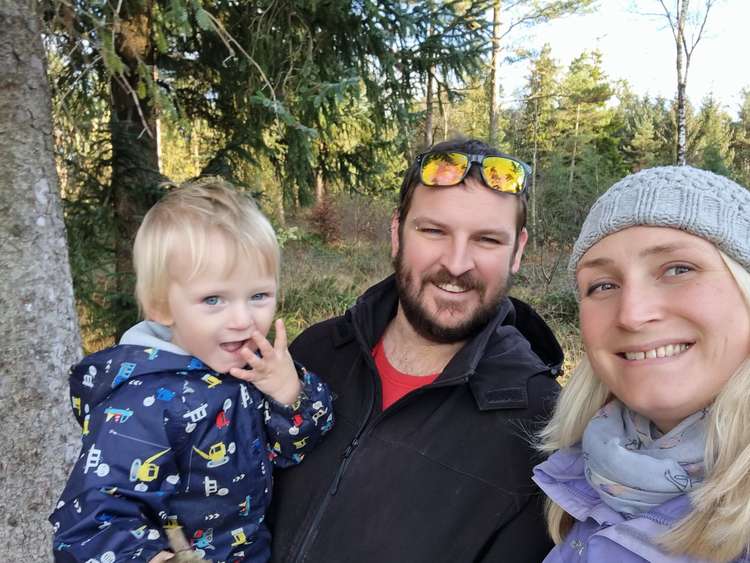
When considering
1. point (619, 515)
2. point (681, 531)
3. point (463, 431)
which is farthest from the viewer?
point (463, 431)

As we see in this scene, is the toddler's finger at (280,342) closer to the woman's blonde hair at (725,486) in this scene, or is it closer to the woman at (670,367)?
the woman at (670,367)

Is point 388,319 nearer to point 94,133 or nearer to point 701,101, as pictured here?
point 94,133

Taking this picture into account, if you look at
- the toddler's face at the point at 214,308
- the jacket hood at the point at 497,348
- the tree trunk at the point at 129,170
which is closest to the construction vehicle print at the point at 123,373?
the toddler's face at the point at 214,308

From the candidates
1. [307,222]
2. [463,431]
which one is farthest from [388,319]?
[307,222]

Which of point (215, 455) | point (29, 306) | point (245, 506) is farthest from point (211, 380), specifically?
point (29, 306)

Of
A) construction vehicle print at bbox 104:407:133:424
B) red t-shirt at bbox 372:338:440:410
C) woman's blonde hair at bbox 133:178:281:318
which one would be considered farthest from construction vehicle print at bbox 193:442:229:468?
red t-shirt at bbox 372:338:440:410

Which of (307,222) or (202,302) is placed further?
(307,222)

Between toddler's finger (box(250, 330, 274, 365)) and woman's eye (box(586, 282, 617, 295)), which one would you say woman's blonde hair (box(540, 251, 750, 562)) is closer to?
woman's eye (box(586, 282, 617, 295))

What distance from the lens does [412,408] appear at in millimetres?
1860

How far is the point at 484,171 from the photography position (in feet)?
7.16

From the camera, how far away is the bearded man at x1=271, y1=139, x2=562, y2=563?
5.46ft

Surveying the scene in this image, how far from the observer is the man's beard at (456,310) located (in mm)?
2113

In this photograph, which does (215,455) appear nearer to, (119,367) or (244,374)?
(244,374)

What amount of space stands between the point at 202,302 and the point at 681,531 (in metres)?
1.43
